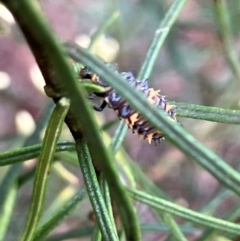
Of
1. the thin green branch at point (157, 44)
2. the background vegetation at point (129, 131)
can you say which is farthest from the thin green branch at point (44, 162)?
the thin green branch at point (157, 44)

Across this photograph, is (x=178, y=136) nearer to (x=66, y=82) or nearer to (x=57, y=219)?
(x=66, y=82)

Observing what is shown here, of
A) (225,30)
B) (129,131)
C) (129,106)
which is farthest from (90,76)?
(129,131)

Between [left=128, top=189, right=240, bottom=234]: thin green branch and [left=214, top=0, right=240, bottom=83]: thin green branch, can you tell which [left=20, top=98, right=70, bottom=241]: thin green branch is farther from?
[left=214, top=0, right=240, bottom=83]: thin green branch

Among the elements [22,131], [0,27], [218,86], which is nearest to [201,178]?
[218,86]

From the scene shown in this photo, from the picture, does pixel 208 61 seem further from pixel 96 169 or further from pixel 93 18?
pixel 96 169

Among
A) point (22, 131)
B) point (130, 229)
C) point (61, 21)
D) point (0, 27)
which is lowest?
point (130, 229)

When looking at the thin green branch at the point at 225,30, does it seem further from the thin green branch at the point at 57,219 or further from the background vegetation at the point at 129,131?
the thin green branch at the point at 57,219
